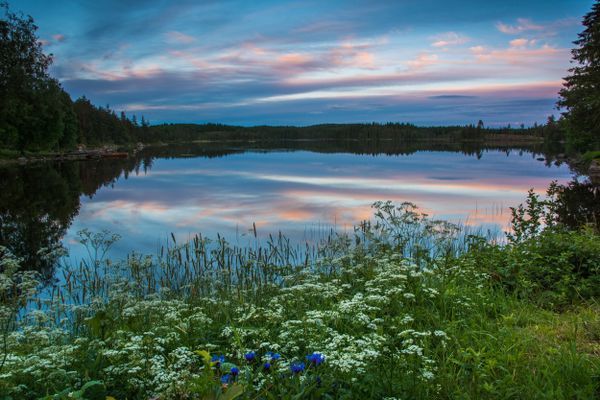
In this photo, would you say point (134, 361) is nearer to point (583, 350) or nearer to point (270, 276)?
point (583, 350)

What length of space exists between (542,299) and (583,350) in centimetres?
222

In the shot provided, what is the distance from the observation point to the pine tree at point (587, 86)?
43688 mm

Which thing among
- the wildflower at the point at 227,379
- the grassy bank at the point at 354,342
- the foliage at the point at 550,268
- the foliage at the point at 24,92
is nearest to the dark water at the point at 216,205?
the grassy bank at the point at 354,342

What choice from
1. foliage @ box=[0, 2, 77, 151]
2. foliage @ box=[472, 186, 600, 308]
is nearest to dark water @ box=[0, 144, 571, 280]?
foliage @ box=[472, 186, 600, 308]

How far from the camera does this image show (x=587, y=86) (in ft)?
164

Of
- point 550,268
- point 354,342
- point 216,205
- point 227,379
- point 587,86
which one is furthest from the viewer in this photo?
point 587,86

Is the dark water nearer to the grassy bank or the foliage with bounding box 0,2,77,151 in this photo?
the grassy bank

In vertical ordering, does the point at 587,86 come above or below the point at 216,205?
above

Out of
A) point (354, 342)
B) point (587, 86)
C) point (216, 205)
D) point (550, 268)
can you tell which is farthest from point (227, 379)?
point (587, 86)

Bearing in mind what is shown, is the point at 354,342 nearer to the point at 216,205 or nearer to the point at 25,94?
the point at 216,205

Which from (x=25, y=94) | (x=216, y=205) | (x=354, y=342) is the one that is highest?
(x=25, y=94)

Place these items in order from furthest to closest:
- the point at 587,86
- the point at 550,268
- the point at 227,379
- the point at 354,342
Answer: the point at 587,86 → the point at 550,268 → the point at 354,342 → the point at 227,379

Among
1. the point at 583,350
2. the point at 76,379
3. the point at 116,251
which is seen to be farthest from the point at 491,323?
the point at 116,251

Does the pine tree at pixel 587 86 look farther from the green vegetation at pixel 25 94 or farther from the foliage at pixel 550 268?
the green vegetation at pixel 25 94
